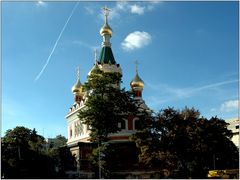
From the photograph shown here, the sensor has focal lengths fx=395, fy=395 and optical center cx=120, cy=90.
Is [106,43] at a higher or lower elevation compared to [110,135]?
higher

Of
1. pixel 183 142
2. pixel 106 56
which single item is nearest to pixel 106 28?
pixel 106 56

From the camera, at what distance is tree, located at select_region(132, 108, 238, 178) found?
3559 cm

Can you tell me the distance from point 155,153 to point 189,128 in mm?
3806

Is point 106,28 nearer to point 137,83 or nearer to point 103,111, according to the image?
point 137,83

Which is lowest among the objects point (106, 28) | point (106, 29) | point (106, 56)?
point (106, 56)

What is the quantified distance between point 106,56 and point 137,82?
18.9 ft

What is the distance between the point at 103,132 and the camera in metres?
39.1

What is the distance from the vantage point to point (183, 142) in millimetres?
35719

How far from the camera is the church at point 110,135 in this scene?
45250mm

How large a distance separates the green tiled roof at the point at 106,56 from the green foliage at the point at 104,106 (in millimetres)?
14897

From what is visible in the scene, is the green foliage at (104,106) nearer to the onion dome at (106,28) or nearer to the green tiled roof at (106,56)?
the green tiled roof at (106,56)

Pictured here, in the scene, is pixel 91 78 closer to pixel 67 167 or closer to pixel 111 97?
pixel 111 97

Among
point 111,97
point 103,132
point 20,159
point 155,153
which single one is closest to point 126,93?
point 111,97

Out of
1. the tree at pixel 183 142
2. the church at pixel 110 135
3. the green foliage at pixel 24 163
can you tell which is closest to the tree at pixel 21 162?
the green foliage at pixel 24 163
